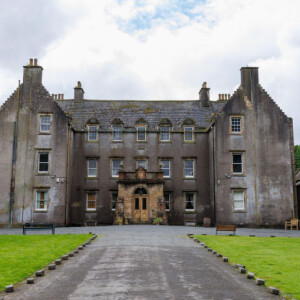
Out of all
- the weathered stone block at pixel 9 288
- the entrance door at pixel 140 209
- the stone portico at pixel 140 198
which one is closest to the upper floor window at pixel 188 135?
the stone portico at pixel 140 198

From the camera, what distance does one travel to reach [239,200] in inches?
1507

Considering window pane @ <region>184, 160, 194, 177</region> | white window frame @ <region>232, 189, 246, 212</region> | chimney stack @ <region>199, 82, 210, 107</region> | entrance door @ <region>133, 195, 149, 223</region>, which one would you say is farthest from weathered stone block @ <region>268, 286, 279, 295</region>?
chimney stack @ <region>199, 82, 210, 107</region>

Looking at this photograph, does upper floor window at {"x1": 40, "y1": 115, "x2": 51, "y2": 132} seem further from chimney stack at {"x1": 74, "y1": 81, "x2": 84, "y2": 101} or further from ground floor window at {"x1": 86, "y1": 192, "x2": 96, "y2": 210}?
chimney stack at {"x1": 74, "y1": 81, "x2": 84, "y2": 101}

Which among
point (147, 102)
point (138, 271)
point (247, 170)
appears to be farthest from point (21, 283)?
point (147, 102)

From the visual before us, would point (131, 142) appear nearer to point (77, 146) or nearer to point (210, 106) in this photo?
point (77, 146)

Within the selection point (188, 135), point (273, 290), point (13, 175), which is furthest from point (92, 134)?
point (273, 290)

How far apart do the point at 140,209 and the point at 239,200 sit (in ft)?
31.2

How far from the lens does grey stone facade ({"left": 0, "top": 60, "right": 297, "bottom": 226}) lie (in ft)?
124

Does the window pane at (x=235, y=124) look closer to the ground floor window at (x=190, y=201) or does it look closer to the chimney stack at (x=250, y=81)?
the chimney stack at (x=250, y=81)

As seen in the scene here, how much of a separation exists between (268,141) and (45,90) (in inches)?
878

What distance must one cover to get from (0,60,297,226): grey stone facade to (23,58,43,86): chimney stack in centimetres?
10

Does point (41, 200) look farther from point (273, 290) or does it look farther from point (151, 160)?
point (273, 290)

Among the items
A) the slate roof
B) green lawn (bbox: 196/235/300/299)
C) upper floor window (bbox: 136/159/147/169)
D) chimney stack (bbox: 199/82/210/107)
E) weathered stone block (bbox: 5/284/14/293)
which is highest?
chimney stack (bbox: 199/82/210/107)

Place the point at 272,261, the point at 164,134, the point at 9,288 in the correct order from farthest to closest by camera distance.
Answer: the point at 164,134 < the point at 272,261 < the point at 9,288
